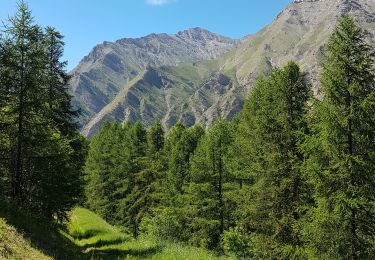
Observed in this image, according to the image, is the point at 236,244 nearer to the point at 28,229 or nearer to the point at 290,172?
the point at 290,172

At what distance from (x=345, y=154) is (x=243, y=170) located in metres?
13.1

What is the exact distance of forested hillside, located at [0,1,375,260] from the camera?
61.0ft

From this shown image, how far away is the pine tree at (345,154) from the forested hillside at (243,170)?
0.05 meters

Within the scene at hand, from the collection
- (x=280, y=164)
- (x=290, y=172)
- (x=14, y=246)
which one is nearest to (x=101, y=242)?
(x=280, y=164)

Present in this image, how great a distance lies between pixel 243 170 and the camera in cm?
3127

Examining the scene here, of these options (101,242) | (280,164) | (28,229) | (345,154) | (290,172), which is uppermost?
(345,154)

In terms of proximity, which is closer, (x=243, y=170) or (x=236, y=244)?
(x=236, y=244)

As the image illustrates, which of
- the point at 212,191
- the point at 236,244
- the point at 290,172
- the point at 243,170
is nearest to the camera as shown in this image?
the point at 290,172

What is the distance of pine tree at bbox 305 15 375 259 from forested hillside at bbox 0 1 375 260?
0.17 feet

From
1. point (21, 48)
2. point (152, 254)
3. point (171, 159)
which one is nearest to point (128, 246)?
point (152, 254)

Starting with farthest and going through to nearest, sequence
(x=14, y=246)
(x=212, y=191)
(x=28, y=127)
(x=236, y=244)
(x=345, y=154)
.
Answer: (x=212, y=191), (x=236, y=244), (x=28, y=127), (x=345, y=154), (x=14, y=246)

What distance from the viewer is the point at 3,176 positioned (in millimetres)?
23000

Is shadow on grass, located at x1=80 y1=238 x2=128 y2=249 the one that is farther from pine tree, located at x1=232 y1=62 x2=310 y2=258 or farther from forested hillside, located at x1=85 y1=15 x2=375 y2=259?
pine tree, located at x1=232 y1=62 x2=310 y2=258

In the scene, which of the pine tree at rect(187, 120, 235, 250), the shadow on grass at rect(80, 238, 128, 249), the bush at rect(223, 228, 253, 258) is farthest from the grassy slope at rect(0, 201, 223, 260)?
the pine tree at rect(187, 120, 235, 250)
